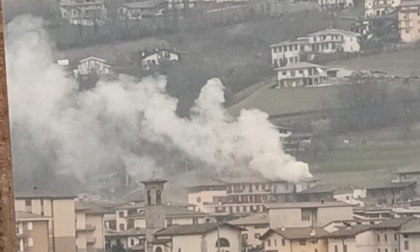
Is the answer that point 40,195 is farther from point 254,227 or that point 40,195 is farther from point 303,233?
point 303,233

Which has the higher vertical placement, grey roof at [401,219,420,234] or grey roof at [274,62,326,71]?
grey roof at [274,62,326,71]

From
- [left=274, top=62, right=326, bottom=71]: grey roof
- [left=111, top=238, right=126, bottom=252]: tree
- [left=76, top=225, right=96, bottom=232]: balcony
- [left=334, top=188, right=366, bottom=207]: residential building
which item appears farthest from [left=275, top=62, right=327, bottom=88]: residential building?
[left=76, top=225, right=96, bottom=232]: balcony

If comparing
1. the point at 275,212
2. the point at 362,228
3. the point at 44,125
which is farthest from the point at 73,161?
the point at 362,228

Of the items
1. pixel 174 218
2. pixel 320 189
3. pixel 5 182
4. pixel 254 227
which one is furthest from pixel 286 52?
pixel 5 182

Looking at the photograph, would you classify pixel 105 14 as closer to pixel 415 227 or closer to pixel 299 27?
pixel 299 27

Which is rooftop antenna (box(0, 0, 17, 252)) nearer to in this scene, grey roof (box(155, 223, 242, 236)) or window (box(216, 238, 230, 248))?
grey roof (box(155, 223, 242, 236))

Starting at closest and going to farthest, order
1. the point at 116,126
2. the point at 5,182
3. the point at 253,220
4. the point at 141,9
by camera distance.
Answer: the point at 5,182, the point at 253,220, the point at 141,9, the point at 116,126
